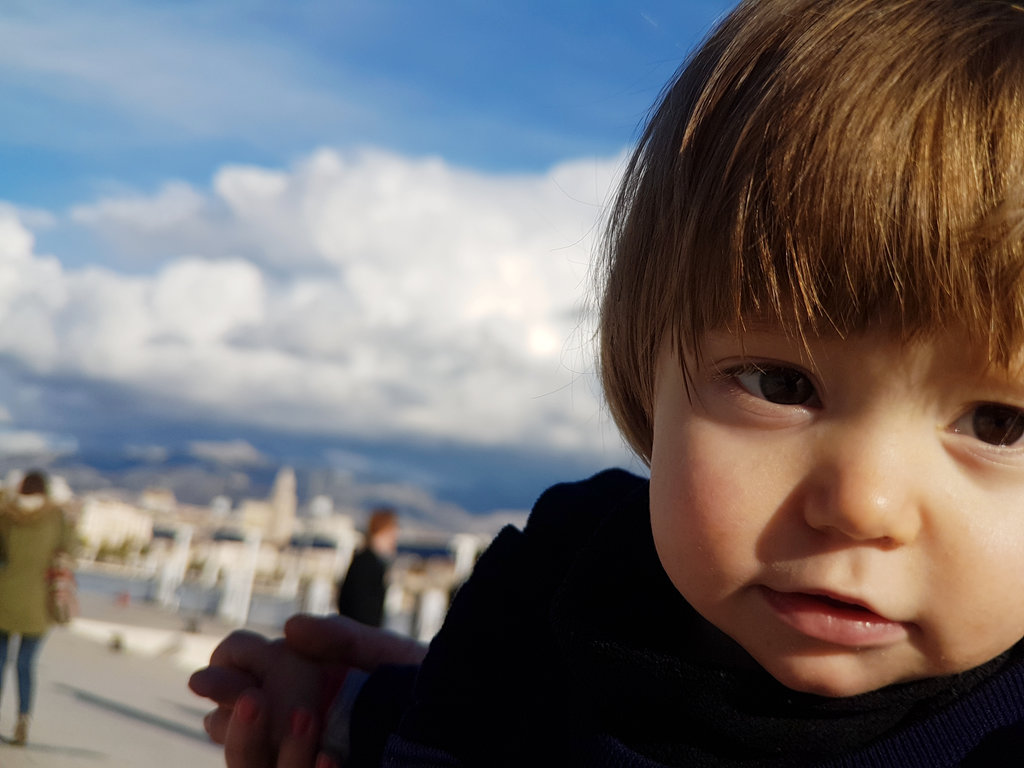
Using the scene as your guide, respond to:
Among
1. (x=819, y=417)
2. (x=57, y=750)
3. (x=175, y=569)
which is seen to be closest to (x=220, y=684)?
(x=57, y=750)

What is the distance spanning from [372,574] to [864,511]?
508 cm

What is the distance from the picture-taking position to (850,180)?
0.57 meters

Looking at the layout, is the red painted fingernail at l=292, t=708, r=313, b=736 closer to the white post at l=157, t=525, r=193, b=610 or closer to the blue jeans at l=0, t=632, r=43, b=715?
the blue jeans at l=0, t=632, r=43, b=715

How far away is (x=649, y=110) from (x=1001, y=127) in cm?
34

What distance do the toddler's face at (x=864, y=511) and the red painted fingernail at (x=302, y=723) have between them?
16.6 inches

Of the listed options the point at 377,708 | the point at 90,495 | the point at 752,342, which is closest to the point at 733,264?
the point at 752,342

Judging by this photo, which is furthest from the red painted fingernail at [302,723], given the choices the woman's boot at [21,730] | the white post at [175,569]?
the white post at [175,569]

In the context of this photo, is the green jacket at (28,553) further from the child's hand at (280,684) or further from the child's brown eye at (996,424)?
the child's brown eye at (996,424)

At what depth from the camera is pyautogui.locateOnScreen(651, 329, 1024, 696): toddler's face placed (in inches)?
21.5

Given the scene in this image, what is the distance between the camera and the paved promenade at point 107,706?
1.07 metres

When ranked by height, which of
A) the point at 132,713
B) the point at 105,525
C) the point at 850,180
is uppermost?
the point at 850,180

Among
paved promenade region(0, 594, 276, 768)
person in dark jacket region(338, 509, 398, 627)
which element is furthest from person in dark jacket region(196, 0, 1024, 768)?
person in dark jacket region(338, 509, 398, 627)

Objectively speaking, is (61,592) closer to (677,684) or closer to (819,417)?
(677,684)

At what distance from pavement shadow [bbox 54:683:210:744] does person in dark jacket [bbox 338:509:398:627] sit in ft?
12.7
